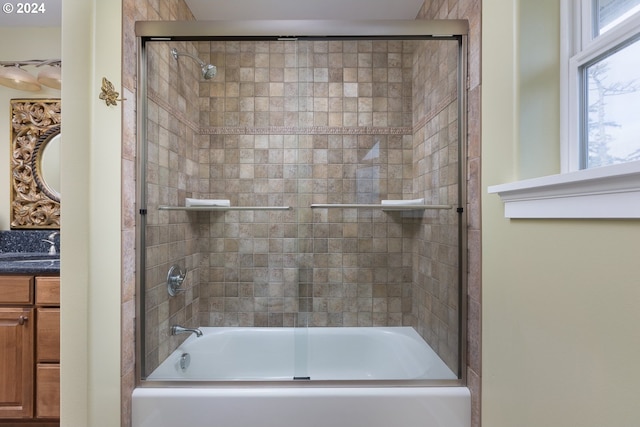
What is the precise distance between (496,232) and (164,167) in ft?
5.22

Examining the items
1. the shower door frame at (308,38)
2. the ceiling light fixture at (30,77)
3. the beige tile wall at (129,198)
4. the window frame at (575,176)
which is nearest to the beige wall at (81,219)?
the beige tile wall at (129,198)

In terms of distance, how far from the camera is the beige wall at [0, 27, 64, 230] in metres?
2.46

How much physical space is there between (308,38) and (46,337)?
2162mm

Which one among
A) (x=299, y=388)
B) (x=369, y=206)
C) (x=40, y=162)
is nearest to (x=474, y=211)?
(x=369, y=206)

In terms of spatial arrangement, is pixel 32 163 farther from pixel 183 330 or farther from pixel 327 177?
pixel 327 177

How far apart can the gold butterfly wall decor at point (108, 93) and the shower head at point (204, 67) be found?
1.35 ft

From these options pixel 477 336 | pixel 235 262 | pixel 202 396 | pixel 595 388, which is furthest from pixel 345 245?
pixel 595 388

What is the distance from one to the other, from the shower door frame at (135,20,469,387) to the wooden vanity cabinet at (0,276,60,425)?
0.66 meters

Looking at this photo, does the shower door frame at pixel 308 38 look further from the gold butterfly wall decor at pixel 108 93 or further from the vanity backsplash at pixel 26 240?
the vanity backsplash at pixel 26 240

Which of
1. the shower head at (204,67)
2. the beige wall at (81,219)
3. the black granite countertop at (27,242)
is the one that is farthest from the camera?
the black granite countertop at (27,242)

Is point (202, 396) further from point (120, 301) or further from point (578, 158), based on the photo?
point (578, 158)

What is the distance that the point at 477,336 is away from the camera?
1.51m

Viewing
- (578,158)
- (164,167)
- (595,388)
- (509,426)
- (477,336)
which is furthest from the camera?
(164,167)

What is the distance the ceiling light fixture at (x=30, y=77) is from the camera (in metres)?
2.28
